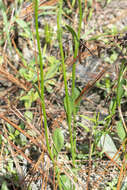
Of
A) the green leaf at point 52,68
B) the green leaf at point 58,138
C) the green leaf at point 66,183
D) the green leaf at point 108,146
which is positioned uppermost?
the green leaf at point 52,68

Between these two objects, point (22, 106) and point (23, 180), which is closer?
point (23, 180)

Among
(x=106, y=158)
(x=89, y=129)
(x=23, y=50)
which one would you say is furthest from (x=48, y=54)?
(x=106, y=158)

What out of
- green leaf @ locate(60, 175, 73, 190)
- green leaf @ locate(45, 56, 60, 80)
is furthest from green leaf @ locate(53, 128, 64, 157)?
green leaf @ locate(45, 56, 60, 80)

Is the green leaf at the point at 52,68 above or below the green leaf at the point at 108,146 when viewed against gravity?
above

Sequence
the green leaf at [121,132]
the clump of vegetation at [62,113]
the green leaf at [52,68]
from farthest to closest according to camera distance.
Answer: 1. the green leaf at [52,68]
2. the green leaf at [121,132]
3. the clump of vegetation at [62,113]

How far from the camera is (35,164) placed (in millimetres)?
1218

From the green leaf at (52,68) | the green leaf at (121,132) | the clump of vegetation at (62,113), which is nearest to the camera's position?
the clump of vegetation at (62,113)

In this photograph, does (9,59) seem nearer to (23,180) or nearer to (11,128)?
(11,128)

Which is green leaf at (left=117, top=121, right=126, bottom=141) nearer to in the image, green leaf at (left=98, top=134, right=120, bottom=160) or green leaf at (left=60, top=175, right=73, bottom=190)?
green leaf at (left=98, top=134, right=120, bottom=160)

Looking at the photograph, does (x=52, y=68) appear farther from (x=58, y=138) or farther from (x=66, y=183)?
(x=66, y=183)

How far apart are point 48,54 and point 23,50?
0.23 metres

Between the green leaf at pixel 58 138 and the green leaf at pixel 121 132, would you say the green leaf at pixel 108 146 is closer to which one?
the green leaf at pixel 121 132

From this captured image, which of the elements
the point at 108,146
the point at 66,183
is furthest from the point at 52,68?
the point at 66,183

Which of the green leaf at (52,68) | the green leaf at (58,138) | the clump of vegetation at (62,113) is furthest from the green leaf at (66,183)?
the green leaf at (52,68)
